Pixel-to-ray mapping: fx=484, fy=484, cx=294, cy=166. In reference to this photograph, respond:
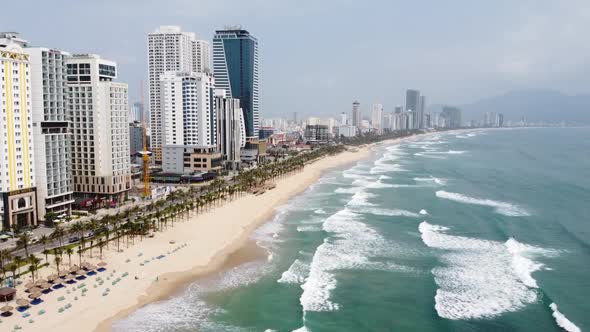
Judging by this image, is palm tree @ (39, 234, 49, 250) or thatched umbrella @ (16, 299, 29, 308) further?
palm tree @ (39, 234, 49, 250)

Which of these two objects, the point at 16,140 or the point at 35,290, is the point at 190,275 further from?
the point at 16,140

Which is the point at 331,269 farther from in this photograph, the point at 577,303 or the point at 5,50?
the point at 5,50

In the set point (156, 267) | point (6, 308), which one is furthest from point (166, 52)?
point (6, 308)

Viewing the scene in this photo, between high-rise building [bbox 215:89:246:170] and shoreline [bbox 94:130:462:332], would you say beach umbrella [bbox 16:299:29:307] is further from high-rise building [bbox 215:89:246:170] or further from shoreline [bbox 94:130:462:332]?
high-rise building [bbox 215:89:246:170]

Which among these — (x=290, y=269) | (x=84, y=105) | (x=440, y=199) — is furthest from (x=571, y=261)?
(x=84, y=105)

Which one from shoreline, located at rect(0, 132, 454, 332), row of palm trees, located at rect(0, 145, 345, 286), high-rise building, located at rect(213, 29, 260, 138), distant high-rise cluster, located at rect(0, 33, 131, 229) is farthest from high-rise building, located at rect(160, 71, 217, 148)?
high-rise building, located at rect(213, 29, 260, 138)

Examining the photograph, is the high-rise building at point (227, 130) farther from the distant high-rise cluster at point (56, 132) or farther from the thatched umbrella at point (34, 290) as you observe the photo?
the thatched umbrella at point (34, 290)
